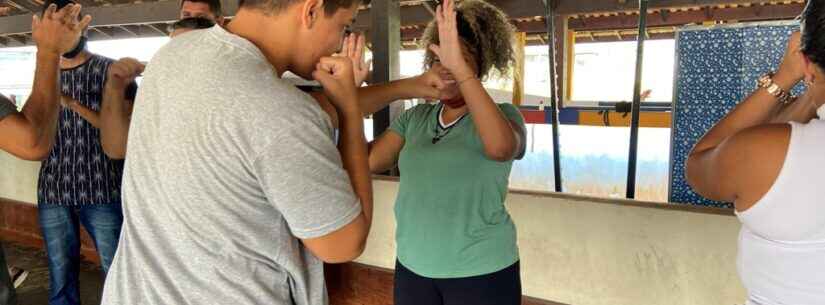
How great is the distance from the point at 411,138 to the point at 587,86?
5.83 m

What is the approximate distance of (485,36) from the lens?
1.59 m

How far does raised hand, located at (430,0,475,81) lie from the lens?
4.42 feet

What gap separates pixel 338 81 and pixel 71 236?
2068 millimetres

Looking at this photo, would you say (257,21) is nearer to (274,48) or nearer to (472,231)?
(274,48)

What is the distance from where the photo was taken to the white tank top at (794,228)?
798 millimetres

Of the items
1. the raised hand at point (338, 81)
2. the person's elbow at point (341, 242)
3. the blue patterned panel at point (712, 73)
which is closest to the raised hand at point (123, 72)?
the raised hand at point (338, 81)

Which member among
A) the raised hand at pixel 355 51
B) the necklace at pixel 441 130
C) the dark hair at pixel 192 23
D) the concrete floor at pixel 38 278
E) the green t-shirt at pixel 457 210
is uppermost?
the dark hair at pixel 192 23

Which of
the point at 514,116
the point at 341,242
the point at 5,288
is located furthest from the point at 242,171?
the point at 5,288

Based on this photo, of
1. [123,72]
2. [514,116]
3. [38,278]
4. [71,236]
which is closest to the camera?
[514,116]

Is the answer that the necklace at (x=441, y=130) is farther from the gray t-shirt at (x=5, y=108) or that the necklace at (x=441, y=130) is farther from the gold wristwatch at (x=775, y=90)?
the gray t-shirt at (x=5, y=108)

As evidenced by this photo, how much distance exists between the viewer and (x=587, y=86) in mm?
6977

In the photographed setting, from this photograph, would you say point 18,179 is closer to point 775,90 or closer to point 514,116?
point 514,116

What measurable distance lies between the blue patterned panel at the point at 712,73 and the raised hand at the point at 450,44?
3.71 feet

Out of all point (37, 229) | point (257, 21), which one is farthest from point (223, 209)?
point (37, 229)
